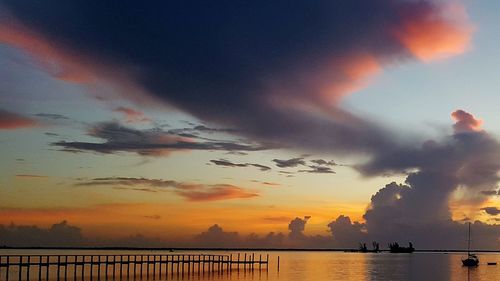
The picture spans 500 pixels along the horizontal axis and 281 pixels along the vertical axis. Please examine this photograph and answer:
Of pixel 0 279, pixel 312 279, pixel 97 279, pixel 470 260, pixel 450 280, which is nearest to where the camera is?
pixel 0 279

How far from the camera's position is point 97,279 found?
90375 mm

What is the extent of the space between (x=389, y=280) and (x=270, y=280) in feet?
69.8

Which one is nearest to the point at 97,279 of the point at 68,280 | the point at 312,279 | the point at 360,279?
the point at 68,280

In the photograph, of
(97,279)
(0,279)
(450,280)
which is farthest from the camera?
(450,280)

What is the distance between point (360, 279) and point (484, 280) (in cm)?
2796

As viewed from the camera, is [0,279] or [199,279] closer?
[0,279]

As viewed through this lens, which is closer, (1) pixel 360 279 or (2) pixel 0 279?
(2) pixel 0 279

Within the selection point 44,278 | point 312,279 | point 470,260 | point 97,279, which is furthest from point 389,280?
point 470,260

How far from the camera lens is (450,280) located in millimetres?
107812

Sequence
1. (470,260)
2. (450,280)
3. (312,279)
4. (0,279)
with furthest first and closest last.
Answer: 1. (470,260)
2. (450,280)
3. (312,279)
4. (0,279)

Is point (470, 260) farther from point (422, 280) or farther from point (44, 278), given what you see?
point (44, 278)

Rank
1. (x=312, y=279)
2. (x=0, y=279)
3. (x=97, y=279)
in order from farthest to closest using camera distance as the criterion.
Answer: (x=312, y=279)
(x=97, y=279)
(x=0, y=279)

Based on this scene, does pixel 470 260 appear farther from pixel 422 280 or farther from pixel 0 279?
pixel 0 279

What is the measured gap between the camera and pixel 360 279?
10262 centimetres
